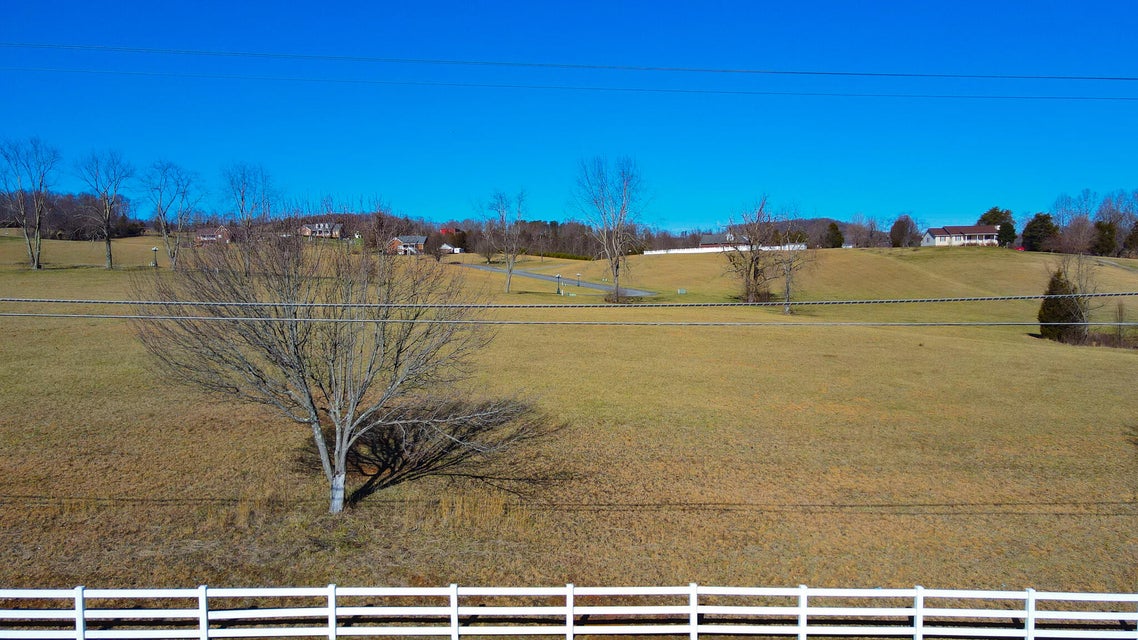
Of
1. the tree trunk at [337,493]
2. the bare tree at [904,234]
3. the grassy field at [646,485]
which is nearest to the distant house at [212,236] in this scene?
the grassy field at [646,485]

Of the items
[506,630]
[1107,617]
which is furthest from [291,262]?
[1107,617]

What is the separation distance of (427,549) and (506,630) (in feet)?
14.2

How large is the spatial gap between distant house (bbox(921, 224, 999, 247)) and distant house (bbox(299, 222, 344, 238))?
13328cm

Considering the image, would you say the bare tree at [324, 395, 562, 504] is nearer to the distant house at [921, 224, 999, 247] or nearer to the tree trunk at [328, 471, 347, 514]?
the tree trunk at [328, 471, 347, 514]

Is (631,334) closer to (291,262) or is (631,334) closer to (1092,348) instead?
(1092,348)

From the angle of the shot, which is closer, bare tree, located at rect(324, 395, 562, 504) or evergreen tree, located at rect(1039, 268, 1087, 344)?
bare tree, located at rect(324, 395, 562, 504)

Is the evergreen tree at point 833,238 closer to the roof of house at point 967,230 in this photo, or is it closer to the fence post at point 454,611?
the roof of house at point 967,230

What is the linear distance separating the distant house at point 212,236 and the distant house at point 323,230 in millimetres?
1391

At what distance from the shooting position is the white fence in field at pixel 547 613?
7.10 m

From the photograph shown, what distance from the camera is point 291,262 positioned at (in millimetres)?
11375

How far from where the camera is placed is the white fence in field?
23.3 ft

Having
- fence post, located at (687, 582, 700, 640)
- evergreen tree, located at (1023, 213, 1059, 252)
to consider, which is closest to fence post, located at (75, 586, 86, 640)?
fence post, located at (687, 582, 700, 640)

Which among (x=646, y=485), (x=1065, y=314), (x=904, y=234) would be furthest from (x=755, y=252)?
(x=904, y=234)

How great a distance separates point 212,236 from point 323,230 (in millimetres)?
2174
